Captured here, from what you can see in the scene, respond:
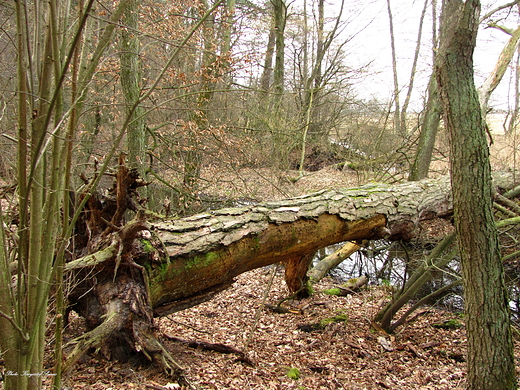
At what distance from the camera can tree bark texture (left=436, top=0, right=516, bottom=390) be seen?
2597 millimetres

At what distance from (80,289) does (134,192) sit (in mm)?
1047

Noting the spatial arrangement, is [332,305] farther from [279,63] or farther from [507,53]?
[279,63]

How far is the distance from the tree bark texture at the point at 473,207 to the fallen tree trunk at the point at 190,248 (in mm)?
1698

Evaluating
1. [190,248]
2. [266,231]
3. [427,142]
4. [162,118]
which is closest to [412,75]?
[427,142]

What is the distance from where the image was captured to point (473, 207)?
2691 mm

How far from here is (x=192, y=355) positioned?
349 cm

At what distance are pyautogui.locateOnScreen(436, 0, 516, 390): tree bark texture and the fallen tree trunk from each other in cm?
170

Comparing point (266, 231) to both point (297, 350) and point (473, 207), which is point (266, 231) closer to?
point (297, 350)

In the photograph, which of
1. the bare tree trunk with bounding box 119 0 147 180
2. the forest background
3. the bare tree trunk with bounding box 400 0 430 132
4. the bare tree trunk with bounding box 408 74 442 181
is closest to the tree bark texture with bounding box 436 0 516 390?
the forest background

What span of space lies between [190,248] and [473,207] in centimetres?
230

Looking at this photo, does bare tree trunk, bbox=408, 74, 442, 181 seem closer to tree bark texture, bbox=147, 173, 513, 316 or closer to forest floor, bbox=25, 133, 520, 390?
tree bark texture, bbox=147, 173, 513, 316

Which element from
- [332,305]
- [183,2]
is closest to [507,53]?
[332,305]

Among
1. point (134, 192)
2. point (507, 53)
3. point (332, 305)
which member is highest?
point (507, 53)

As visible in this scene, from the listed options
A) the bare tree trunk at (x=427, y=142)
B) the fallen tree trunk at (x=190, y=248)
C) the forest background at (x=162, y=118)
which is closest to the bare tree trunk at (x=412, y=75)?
the forest background at (x=162, y=118)
